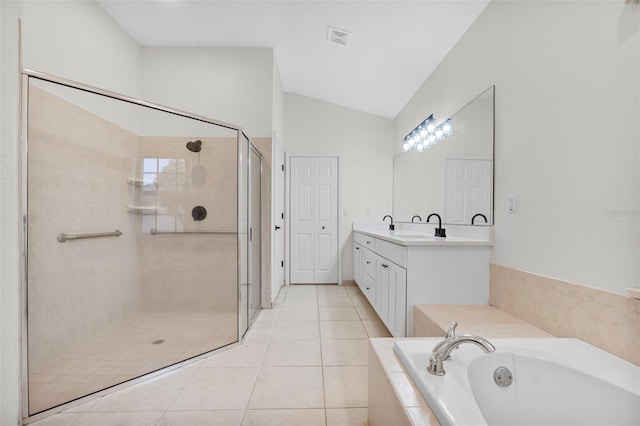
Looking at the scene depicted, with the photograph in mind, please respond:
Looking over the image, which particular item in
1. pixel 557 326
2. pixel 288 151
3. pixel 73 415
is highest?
pixel 288 151

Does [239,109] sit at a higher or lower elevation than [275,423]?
higher

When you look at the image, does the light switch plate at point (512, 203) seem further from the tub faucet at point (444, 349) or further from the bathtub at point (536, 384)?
the tub faucet at point (444, 349)

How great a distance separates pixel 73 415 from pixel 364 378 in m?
1.58

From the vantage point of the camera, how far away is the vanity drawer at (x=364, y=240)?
295cm

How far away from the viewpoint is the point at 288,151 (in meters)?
4.14

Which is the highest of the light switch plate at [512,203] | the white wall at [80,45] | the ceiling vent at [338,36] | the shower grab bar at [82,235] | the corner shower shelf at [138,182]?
the ceiling vent at [338,36]

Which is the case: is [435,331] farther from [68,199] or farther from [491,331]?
[68,199]

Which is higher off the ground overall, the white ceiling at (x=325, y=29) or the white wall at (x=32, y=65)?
the white ceiling at (x=325, y=29)

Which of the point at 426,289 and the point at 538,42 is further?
the point at 426,289

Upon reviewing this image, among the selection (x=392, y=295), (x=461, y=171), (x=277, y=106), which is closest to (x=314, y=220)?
(x=277, y=106)

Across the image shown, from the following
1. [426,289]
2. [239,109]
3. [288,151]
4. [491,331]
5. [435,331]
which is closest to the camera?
[491,331]

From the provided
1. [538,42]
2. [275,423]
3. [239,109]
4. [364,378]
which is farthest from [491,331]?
[239,109]

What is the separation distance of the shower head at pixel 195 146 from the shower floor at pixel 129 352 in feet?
4.70

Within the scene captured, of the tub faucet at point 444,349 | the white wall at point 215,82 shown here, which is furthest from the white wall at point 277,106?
the tub faucet at point 444,349
